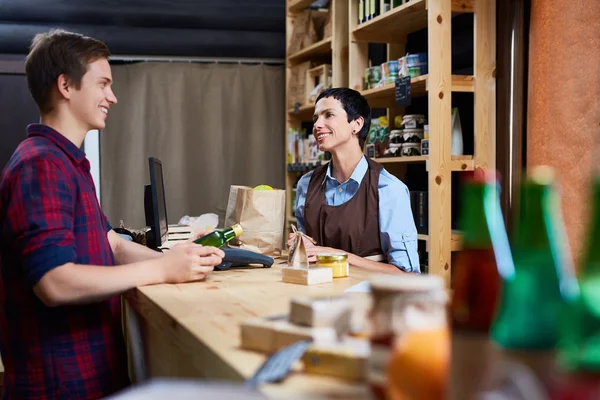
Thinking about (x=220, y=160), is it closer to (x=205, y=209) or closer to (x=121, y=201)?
(x=205, y=209)

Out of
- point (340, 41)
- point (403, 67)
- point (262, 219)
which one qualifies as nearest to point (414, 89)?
point (403, 67)

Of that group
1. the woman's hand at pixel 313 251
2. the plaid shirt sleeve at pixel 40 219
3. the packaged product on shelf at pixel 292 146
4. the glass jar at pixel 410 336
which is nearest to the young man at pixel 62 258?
the plaid shirt sleeve at pixel 40 219

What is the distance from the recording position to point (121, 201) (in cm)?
624

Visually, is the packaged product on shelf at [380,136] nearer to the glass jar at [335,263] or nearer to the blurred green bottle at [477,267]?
the glass jar at [335,263]

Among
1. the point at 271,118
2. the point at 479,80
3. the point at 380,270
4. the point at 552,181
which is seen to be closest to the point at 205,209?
the point at 271,118

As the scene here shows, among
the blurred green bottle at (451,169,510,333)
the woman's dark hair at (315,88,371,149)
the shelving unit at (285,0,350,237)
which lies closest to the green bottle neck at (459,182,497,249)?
the blurred green bottle at (451,169,510,333)

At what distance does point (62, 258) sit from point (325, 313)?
2.86ft

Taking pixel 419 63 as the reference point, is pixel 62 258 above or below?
below

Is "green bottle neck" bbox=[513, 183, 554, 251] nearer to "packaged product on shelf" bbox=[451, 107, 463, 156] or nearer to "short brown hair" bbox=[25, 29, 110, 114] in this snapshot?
"short brown hair" bbox=[25, 29, 110, 114]

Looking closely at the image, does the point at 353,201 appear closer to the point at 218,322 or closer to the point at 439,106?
the point at 439,106

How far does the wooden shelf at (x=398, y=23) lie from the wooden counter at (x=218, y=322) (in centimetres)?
194

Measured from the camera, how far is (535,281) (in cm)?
83

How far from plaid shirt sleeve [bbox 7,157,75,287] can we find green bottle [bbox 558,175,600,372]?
136 cm

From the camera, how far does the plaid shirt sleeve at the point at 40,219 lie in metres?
1.79
